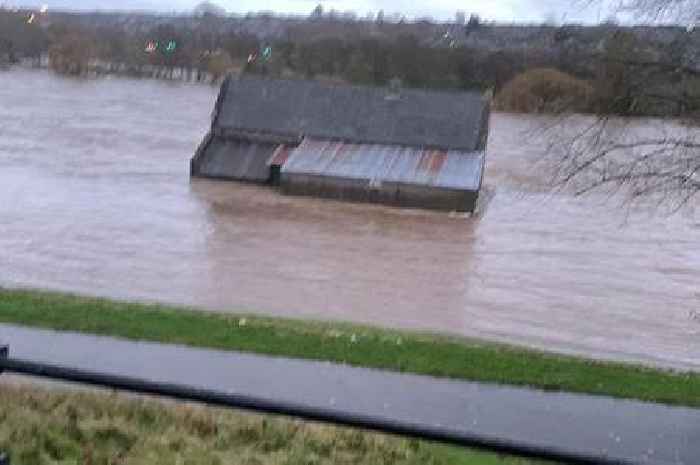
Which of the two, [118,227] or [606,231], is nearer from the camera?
[118,227]

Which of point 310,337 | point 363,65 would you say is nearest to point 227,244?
point 310,337

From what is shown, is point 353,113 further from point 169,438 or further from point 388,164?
point 169,438

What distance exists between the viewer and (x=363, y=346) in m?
13.4

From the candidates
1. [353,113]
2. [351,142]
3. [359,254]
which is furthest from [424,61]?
[359,254]

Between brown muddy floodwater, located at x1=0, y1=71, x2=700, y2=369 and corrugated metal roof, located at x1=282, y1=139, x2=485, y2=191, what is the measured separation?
4.88 feet

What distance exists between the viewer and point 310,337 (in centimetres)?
1383

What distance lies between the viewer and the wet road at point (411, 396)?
32.3ft

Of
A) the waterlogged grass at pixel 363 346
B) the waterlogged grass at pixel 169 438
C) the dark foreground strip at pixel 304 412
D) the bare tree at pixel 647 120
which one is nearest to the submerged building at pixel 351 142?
the waterlogged grass at pixel 363 346

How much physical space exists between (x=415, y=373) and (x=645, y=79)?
13.6 ft

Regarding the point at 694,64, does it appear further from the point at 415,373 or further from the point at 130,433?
the point at 130,433

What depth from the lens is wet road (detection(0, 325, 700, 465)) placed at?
388 inches

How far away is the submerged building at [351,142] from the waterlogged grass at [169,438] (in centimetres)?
3086

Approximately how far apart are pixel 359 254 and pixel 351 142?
48.3 ft

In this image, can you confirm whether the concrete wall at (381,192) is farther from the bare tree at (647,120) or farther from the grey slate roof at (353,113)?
the bare tree at (647,120)
